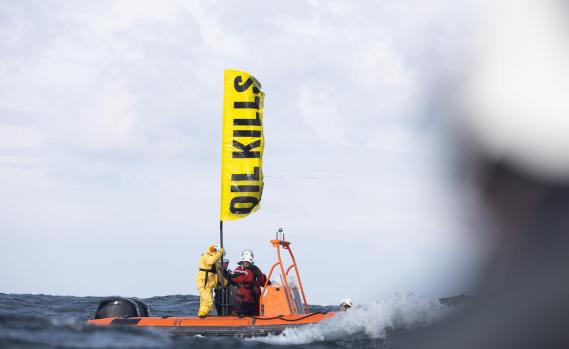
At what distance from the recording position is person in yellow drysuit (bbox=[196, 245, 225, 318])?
17.3 metres

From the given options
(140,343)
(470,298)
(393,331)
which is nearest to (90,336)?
(140,343)

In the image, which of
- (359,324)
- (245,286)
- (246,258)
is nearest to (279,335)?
(359,324)

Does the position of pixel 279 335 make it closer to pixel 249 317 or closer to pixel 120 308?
pixel 249 317

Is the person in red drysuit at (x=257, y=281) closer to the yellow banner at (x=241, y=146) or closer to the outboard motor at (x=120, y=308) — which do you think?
the yellow banner at (x=241, y=146)

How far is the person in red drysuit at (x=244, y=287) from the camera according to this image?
57.7 ft

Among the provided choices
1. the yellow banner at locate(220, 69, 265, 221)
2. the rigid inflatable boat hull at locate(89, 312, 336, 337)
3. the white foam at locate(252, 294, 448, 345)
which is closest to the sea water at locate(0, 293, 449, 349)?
the white foam at locate(252, 294, 448, 345)

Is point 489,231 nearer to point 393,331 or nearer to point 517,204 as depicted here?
point 517,204

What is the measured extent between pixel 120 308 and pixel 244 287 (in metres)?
3.13

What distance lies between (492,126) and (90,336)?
7.61 metres

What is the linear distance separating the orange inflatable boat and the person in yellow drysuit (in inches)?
11.4

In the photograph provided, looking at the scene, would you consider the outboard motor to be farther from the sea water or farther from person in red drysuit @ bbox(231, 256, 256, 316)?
the sea water

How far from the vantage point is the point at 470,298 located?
696 cm

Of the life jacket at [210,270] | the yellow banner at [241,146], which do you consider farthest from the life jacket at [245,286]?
the yellow banner at [241,146]

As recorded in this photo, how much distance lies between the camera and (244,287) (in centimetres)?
1761
